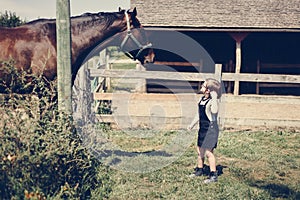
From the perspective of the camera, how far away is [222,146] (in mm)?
7242

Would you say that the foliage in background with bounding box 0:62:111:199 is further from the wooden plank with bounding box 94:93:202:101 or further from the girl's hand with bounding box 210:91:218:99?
the wooden plank with bounding box 94:93:202:101

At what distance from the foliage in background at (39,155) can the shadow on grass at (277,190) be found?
2.40 m

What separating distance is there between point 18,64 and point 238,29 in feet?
28.0

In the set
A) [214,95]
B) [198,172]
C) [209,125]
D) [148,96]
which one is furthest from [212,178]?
[148,96]

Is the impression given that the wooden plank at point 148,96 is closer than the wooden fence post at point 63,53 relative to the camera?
No

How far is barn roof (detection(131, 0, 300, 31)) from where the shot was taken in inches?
504

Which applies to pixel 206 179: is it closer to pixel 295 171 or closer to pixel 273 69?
pixel 295 171

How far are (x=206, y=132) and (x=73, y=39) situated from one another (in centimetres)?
269

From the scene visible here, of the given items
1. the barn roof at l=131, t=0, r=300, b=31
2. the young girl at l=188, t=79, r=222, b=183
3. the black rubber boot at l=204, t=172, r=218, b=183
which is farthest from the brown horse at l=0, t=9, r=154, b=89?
the barn roof at l=131, t=0, r=300, b=31

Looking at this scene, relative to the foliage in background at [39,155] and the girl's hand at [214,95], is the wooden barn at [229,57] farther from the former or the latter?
the foliage in background at [39,155]

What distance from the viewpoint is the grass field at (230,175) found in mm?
4801

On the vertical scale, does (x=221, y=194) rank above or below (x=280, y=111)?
below

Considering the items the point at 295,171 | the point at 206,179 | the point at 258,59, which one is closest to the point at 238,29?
the point at 258,59

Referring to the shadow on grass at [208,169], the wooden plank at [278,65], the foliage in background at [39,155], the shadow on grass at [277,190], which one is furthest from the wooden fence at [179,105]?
the wooden plank at [278,65]
